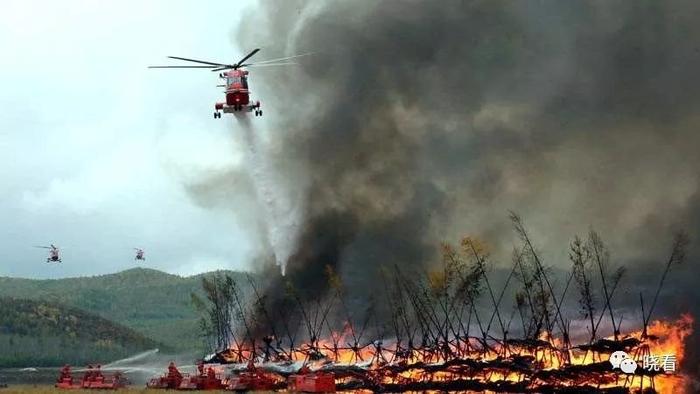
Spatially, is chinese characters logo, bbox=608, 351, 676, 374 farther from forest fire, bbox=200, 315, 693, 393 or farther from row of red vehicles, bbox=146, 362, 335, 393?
row of red vehicles, bbox=146, 362, 335, 393

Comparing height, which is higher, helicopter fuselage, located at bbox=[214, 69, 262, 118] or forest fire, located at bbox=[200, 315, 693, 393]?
helicopter fuselage, located at bbox=[214, 69, 262, 118]

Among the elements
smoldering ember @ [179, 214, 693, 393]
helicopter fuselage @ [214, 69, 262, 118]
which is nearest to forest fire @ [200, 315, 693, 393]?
smoldering ember @ [179, 214, 693, 393]

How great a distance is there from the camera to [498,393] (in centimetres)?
10962

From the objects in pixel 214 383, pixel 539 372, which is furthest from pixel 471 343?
pixel 214 383

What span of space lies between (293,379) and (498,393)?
26.7m

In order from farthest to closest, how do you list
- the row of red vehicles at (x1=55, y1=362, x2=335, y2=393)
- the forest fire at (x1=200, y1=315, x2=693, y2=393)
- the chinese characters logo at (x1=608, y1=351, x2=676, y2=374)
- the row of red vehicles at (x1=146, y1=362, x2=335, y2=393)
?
1. the forest fire at (x1=200, y1=315, x2=693, y2=393)
2. the row of red vehicles at (x1=55, y1=362, x2=335, y2=393)
3. the chinese characters logo at (x1=608, y1=351, x2=676, y2=374)
4. the row of red vehicles at (x1=146, y1=362, x2=335, y2=393)

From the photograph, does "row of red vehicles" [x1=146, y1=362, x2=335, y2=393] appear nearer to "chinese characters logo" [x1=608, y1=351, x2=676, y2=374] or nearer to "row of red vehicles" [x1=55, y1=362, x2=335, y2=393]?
"row of red vehicles" [x1=55, y1=362, x2=335, y2=393]

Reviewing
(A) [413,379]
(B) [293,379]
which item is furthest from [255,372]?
(A) [413,379]

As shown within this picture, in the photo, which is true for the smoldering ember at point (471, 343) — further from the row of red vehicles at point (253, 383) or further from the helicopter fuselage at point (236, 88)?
the helicopter fuselage at point (236, 88)

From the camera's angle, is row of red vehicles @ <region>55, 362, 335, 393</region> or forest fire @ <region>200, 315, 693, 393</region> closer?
row of red vehicles @ <region>55, 362, 335, 393</region>

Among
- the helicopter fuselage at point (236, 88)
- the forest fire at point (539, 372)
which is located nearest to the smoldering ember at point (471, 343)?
the forest fire at point (539, 372)

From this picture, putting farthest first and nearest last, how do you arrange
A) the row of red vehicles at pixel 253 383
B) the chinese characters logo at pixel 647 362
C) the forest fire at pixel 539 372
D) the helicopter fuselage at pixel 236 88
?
the helicopter fuselage at pixel 236 88 → the forest fire at pixel 539 372 → the chinese characters logo at pixel 647 362 → the row of red vehicles at pixel 253 383

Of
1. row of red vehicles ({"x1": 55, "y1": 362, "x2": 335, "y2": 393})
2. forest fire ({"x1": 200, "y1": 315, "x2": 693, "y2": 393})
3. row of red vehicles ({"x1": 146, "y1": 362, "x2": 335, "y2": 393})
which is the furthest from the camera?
forest fire ({"x1": 200, "y1": 315, "x2": 693, "y2": 393})

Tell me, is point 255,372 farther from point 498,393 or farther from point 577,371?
point 577,371
